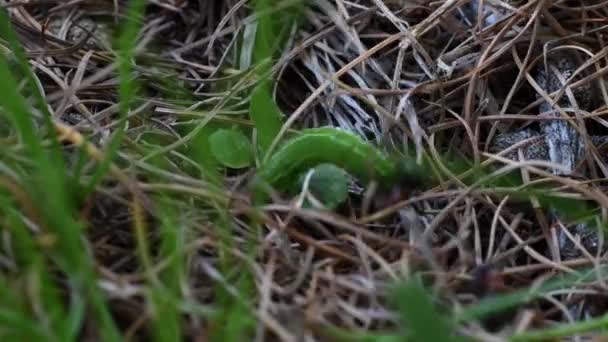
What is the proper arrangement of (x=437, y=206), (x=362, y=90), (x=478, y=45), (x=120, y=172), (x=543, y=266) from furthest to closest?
(x=478, y=45), (x=362, y=90), (x=437, y=206), (x=543, y=266), (x=120, y=172)

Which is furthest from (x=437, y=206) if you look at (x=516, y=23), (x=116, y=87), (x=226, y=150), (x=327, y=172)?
(x=116, y=87)

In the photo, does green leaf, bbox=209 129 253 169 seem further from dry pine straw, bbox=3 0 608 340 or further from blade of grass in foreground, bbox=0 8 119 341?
blade of grass in foreground, bbox=0 8 119 341

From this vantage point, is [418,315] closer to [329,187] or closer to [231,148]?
[329,187]

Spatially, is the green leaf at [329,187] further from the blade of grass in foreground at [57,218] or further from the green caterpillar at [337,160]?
the blade of grass in foreground at [57,218]

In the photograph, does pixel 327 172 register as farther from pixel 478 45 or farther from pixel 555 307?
pixel 478 45

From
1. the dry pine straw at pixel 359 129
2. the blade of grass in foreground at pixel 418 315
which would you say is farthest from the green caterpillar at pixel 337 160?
the blade of grass in foreground at pixel 418 315

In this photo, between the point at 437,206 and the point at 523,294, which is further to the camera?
the point at 437,206
